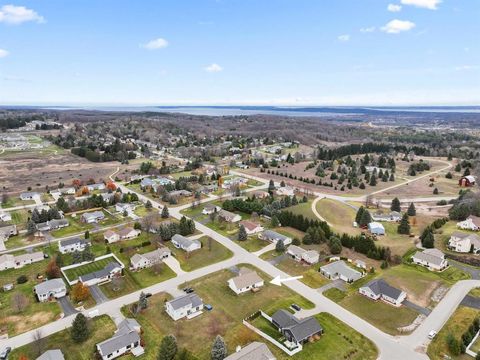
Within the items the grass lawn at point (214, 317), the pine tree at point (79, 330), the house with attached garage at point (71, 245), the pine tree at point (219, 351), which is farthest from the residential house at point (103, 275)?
the pine tree at point (219, 351)

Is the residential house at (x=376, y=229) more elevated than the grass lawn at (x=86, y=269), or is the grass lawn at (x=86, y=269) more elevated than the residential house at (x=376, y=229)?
the residential house at (x=376, y=229)

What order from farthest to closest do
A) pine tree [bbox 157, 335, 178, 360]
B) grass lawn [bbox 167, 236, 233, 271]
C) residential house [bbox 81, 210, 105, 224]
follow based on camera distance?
residential house [bbox 81, 210, 105, 224], grass lawn [bbox 167, 236, 233, 271], pine tree [bbox 157, 335, 178, 360]

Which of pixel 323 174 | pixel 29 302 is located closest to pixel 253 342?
pixel 29 302

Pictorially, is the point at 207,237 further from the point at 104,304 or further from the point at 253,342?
the point at 253,342

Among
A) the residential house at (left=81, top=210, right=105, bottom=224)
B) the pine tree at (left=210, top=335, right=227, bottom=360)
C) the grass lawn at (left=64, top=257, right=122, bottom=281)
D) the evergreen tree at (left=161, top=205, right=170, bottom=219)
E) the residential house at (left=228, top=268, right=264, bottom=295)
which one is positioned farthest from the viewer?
the evergreen tree at (left=161, top=205, right=170, bottom=219)

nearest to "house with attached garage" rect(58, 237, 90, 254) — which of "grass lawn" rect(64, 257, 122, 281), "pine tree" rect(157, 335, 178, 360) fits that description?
"grass lawn" rect(64, 257, 122, 281)

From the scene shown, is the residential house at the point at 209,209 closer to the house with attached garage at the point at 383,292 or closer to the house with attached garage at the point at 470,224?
the house with attached garage at the point at 383,292

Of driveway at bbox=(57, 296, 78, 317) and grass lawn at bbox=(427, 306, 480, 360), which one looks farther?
driveway at bbox=(57, 296, 78, 317)

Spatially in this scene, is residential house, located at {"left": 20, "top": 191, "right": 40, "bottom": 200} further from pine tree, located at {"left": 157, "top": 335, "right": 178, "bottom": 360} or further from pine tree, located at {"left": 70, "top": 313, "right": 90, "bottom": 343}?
pine tree, located at {"left": 157, "top": 335, "right": 178, "bottom": 360}
